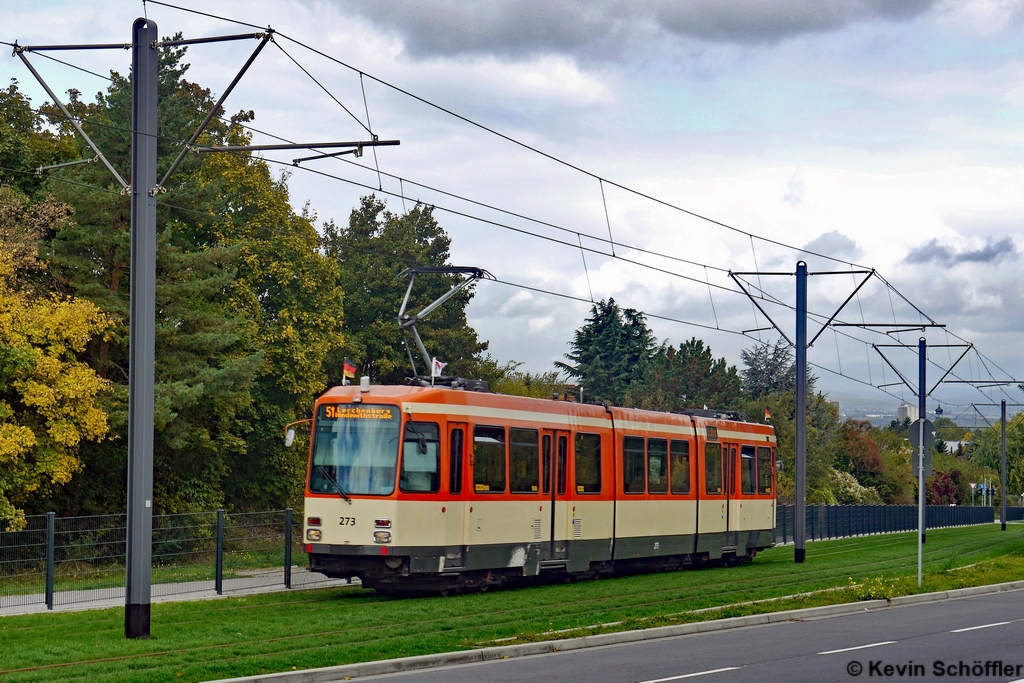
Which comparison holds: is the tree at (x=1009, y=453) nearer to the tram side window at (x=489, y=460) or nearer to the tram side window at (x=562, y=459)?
the tram side window at (x=562, y=459)

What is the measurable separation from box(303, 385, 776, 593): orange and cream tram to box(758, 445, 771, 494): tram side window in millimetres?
4992

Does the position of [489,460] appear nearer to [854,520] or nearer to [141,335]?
[141,335]

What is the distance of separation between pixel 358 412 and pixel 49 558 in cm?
545

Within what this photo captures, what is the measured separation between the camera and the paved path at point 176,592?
65.9ft

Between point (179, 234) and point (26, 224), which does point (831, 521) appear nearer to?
point (179, 234)

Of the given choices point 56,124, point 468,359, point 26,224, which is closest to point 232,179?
point 56,124

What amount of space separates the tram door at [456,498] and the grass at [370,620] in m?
0.81

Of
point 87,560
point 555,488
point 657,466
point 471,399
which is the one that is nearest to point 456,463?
point 471,399

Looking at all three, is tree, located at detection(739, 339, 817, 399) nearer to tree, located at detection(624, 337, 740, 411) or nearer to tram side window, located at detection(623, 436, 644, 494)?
tree, located at detection(624, 337, 740, 411)

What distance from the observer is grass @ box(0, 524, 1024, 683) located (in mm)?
13367

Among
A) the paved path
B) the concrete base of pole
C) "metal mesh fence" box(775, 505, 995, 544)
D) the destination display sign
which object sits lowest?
"metal mesh fence" box(775, 505, 995, 544)

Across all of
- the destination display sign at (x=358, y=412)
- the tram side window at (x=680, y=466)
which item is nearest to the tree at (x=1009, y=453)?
the tram side window at (x=680, y=466)

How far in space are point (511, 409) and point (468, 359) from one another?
4961 cm

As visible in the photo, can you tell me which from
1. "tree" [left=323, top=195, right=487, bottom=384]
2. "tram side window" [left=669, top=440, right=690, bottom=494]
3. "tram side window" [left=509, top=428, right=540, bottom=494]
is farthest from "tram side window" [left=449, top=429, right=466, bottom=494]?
"tree" [left=323, top=195, right=487, bottom=384]
